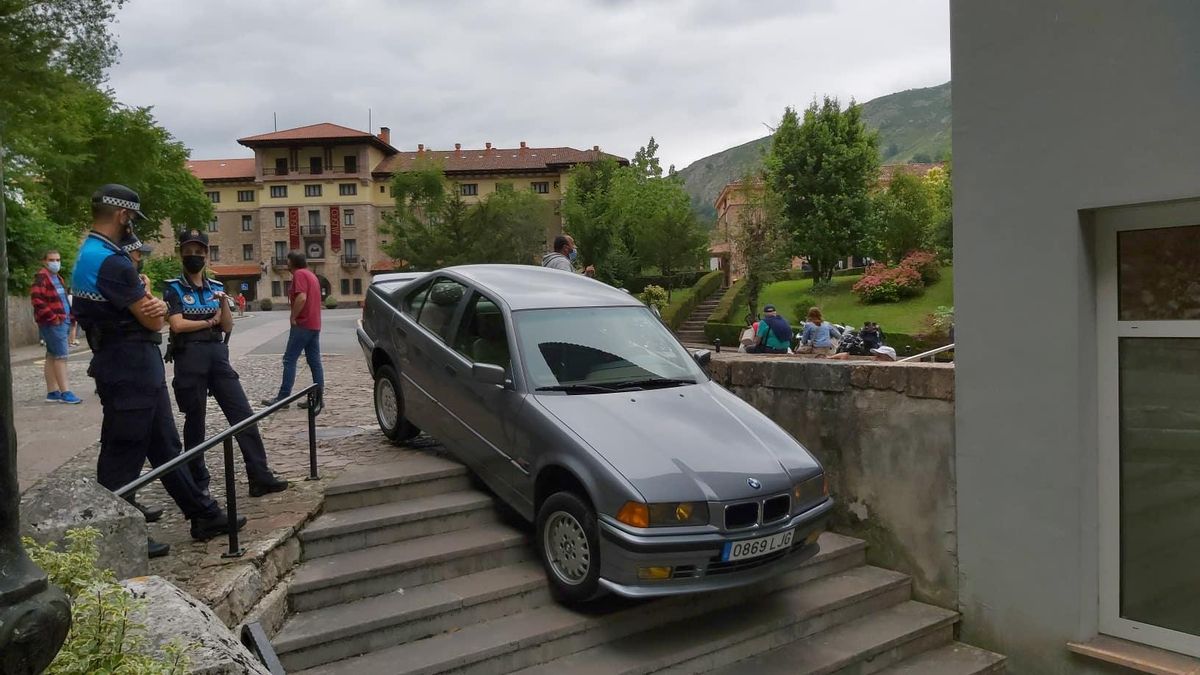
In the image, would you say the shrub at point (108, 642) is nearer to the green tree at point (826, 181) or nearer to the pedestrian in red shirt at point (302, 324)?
the pedestrian in red shirt at point (302, 324)

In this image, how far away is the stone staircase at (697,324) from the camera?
38.5m

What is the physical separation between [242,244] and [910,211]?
6959cm

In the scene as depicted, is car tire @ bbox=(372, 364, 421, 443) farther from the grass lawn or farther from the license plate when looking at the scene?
the grass lawn

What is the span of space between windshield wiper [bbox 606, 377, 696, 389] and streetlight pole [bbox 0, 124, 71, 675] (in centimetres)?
430

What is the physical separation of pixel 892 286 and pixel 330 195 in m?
62.8

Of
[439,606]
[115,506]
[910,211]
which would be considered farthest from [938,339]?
[115,506]

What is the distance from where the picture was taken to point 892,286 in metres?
35.9

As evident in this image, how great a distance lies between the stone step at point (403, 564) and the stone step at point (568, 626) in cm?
49

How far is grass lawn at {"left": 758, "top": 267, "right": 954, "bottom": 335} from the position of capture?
3231 centimetres

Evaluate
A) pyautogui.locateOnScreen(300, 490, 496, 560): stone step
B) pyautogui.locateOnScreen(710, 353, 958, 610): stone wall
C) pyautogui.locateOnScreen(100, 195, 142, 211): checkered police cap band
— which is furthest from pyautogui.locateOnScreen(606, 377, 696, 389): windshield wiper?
pyautogui.locateOnScreen(100, 195, 142, 211): checkered police cap band

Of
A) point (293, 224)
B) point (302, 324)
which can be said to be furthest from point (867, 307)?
point (293, 224)

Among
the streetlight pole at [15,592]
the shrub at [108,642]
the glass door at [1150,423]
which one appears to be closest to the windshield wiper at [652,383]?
the glass door at [1150,423]

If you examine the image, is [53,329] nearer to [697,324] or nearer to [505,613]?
[505,613]

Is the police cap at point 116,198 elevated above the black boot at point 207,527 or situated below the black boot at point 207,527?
above
